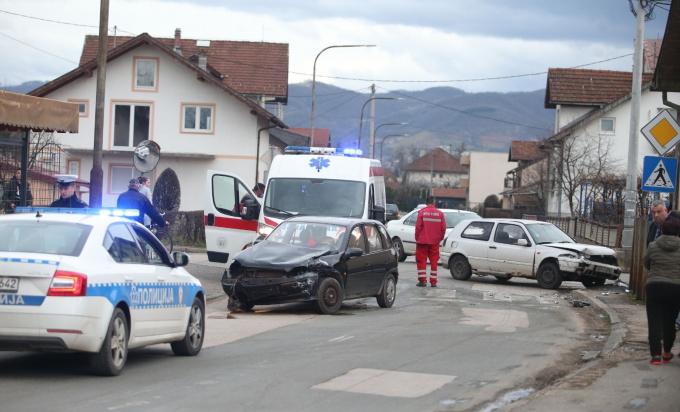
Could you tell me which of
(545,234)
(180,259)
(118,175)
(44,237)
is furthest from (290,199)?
(118,175)

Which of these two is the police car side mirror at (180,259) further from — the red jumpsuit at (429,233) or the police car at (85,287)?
the red jumpsuit at (429,233)

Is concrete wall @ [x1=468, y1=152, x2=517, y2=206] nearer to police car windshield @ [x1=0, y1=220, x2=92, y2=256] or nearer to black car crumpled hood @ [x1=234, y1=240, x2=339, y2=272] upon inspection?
black car crumpled hood @ [x1=234, y1=240, x2=339, y2=272]

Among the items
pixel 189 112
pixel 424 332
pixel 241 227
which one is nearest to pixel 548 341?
pixel 424 332

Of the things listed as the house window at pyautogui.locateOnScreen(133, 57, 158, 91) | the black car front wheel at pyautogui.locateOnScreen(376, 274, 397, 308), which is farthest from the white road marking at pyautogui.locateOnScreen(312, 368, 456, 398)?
the house window at pyautogui.locateOnScreen(133, 57, 158, 91)

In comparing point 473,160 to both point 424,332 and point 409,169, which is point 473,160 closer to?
point 409,169

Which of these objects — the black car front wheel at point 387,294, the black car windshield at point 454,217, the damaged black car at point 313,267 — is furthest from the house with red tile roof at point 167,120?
the damaged black car at point 313,267

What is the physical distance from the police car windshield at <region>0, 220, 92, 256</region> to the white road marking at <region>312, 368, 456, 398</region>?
2547mm

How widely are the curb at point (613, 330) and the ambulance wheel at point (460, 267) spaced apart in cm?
586

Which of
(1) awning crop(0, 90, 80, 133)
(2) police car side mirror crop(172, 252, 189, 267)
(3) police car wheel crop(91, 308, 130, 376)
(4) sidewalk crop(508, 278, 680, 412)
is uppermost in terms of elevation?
(1) awning crop(0, 90, 80, 133)

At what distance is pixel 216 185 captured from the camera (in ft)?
76.1

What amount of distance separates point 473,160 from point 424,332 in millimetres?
113879

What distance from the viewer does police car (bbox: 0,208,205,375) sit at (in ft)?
30.6

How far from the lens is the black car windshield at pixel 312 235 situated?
17.3 meters

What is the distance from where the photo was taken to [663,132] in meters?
17.2
